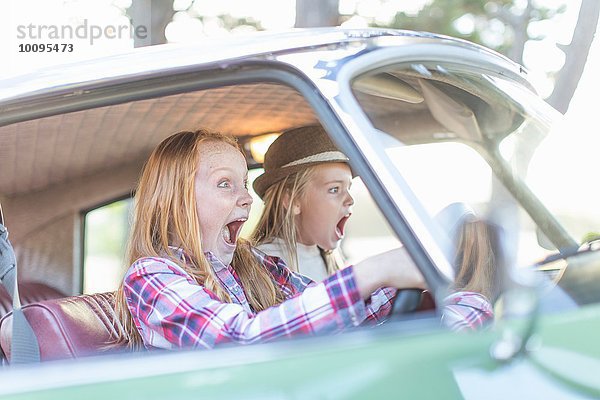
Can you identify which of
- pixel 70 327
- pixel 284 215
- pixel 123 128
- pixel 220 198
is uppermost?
pixel 123 128

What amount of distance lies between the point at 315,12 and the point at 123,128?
3050mm

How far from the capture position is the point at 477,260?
154cm

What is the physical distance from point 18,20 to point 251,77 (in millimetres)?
6537

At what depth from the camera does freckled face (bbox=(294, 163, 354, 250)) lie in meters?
3.07

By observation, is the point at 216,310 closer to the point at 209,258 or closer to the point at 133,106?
the point at 209,258

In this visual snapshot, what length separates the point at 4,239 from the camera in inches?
88.0

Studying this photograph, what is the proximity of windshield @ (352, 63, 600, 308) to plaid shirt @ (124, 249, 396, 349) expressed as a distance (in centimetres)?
24

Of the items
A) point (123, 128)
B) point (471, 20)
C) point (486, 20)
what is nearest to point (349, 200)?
point (123, 128)

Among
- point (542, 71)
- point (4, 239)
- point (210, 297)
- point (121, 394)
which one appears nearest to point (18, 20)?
point (542, 71)

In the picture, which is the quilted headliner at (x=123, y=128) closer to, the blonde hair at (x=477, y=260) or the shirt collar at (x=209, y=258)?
the shirt collar at (x=209, y=258)

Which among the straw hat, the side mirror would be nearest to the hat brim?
the straw hat

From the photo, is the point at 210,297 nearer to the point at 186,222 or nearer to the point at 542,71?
the point at 186,222

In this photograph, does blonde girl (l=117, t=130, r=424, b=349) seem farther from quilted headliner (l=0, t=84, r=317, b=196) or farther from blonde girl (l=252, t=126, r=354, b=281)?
blonde girl (l=252, t=126, r=354, b=281)

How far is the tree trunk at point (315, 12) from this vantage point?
5.56 meters
